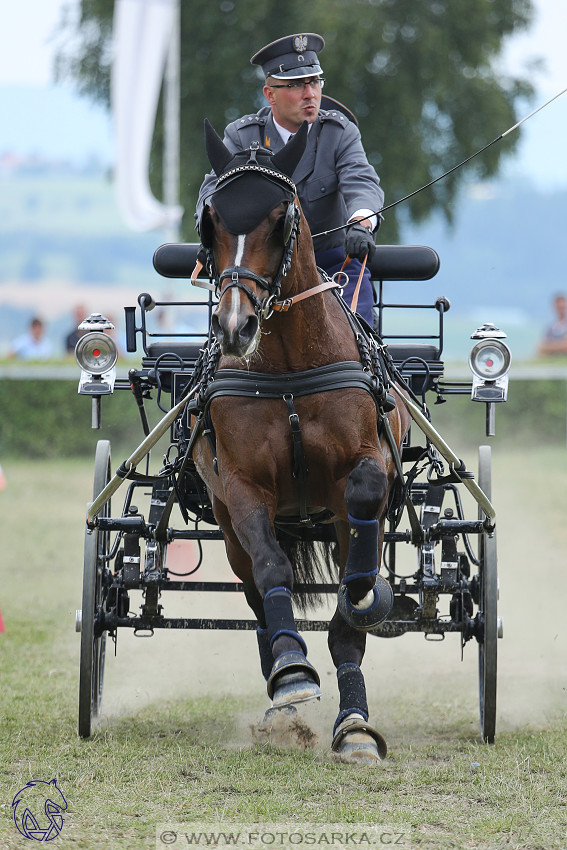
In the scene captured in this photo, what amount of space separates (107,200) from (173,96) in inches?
1215

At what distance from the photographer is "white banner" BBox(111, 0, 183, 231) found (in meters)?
19.3

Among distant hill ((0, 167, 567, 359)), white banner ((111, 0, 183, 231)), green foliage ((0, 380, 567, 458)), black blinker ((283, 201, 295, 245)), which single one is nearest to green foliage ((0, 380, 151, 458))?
green foliage ((0, 380, 567, 458))

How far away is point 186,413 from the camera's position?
4977 millimetres

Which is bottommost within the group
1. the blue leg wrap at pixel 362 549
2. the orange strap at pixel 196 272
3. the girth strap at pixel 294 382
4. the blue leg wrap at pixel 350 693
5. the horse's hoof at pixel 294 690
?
the blue leg wrap at pixel 350 693

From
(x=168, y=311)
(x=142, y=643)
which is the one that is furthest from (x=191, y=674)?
(x=168, y=311)

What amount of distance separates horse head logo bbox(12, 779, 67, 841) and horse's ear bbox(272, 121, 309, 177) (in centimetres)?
222

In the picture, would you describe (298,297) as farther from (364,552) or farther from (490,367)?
(490,367)

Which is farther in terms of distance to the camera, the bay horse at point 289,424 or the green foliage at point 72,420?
the green foliage at point 72,420

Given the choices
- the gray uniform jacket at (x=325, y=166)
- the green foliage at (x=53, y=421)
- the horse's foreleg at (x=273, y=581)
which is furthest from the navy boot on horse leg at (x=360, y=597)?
the green foliage at (x=53, y=421)

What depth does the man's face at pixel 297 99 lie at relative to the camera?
16.6 ft

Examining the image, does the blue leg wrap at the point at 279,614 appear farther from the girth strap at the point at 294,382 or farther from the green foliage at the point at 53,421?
the green foliage at the point at 53,421

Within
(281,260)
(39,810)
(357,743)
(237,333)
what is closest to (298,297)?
(281,260)

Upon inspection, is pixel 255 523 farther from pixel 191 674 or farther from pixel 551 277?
pixel 551 277

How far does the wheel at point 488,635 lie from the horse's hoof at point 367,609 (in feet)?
2.63
